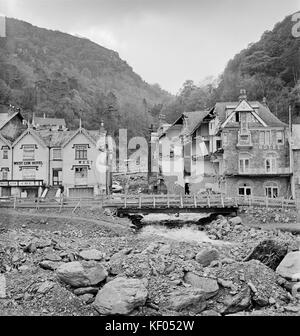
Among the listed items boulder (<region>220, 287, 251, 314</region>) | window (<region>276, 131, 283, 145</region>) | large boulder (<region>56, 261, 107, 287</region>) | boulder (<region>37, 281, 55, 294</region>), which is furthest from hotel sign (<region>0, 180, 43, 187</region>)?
boulder (<region>220, 287, 251, 314</region>)

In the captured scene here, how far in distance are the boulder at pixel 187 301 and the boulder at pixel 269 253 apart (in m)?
2.61

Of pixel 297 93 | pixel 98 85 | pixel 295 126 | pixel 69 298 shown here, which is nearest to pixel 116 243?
pixel 69 298

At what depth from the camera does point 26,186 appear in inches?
775

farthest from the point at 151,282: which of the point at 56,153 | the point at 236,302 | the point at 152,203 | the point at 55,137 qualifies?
the point at 55,137

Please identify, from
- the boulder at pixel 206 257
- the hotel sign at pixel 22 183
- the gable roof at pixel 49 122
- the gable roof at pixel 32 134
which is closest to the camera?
the boulder at pixel 206 257

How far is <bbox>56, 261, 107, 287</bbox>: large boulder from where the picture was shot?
6.55 metres

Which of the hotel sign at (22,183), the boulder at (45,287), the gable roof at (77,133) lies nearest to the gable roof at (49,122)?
the gable roof at (77,133)

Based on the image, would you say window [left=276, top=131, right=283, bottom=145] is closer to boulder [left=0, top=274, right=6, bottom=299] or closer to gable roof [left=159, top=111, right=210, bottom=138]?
gable roof [left=159, top=111, right=210, bottom=138]

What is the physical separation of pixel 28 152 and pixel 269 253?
14439mm

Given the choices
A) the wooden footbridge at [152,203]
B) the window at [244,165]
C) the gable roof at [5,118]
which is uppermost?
the gable roof at [5,118]

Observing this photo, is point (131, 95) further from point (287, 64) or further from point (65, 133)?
point (65, 133)

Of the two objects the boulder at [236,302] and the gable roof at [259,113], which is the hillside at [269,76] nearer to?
the gable roof at [259,113]

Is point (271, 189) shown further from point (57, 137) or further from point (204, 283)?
point (204, 283)

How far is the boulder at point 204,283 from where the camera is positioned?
6383mm
